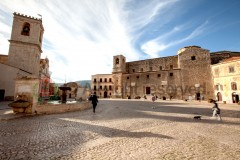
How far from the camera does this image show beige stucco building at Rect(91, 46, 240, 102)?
30.3 m

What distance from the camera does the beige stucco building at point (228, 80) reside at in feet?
76.8

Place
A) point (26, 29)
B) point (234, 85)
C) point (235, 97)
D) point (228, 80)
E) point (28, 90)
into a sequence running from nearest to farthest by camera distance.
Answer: point (28, 90) → point (26, 29) → point (234, 85) → point (235, 97) → point (228, 80)

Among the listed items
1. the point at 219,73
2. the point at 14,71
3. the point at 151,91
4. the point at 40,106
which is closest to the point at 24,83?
the point at 40,106

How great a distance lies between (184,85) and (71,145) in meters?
32.9

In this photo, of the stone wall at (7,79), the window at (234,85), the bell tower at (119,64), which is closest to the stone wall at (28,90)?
the stone wall at (7,79)

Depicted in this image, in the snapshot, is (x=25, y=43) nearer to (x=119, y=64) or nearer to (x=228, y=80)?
(x=119, y=64)

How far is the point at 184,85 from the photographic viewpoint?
103 ft

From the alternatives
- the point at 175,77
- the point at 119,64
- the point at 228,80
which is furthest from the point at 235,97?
the point at 119,64

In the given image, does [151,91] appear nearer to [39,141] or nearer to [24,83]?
[24,83]

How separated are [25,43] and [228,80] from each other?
3727cm

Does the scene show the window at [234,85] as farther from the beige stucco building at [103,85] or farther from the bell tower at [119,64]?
the beige stucco building at [103,85]

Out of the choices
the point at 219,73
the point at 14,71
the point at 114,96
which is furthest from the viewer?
the point at 114,96

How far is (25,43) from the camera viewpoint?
63.1 ft

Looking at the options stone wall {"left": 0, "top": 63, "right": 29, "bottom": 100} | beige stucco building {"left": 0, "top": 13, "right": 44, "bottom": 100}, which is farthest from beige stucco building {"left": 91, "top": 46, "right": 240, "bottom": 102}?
stone wall {"left": 0, "top": 63, "right": 29, "bottom": 100}
